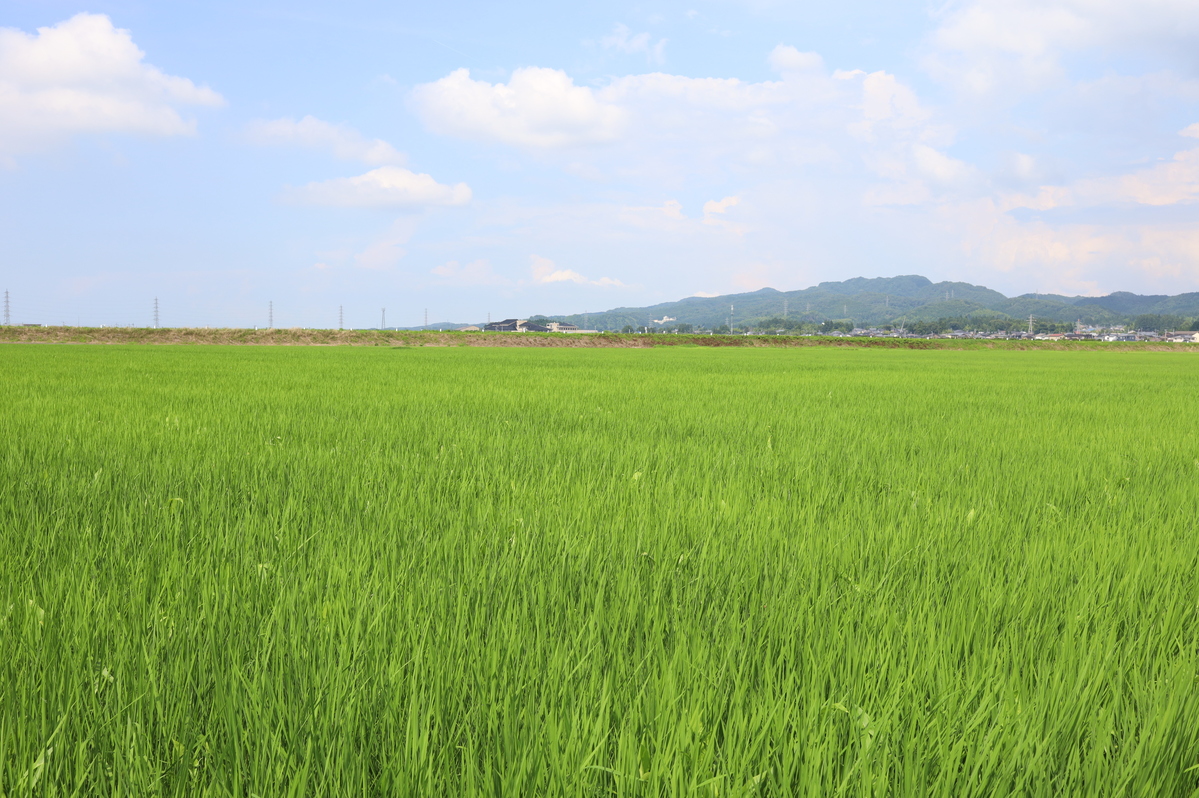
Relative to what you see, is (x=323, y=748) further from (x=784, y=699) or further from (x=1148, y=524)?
(x=1148, y=524)

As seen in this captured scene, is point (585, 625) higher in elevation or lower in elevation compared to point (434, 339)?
lower

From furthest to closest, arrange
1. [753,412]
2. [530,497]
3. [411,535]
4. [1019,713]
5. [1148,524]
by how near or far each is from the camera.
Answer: [753,412] → [530,497] → [1148,524] → [411,535] → [1019,713]

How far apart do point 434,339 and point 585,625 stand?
157ft

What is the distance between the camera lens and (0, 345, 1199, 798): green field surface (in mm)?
1119

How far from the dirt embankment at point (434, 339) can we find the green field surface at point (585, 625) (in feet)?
138

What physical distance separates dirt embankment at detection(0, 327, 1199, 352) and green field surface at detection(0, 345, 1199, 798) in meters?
42.1

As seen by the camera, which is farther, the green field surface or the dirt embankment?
the dirt embankment

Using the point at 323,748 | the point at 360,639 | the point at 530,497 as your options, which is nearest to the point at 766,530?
the point at 530,497

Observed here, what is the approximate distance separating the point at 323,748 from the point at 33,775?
0.46 metres

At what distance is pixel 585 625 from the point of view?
1621 millimetres

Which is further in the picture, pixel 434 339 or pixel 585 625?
pixel 434 339

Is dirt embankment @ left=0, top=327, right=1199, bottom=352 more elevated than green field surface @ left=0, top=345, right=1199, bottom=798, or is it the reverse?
dirt embankment @ left=0, top=327, right=1199, bottom=352

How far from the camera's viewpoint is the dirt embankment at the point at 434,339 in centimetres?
4000

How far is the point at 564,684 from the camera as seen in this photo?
1.31 meters
